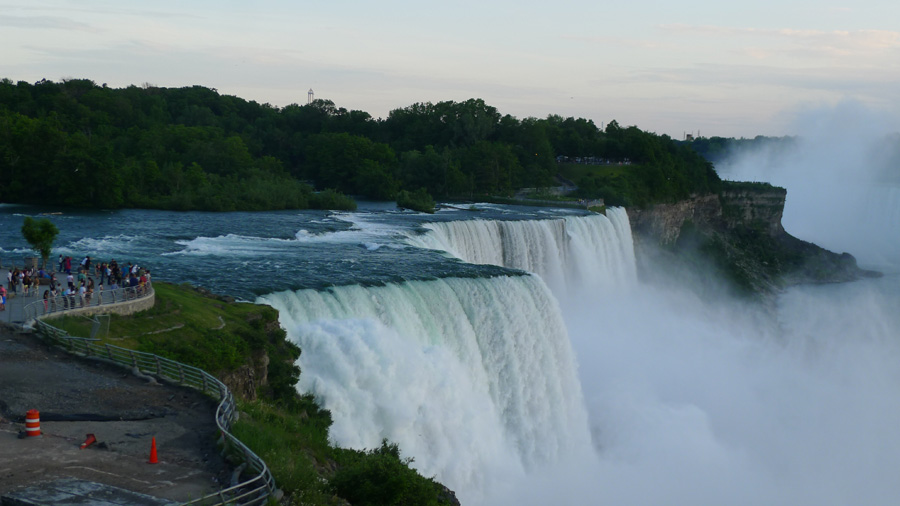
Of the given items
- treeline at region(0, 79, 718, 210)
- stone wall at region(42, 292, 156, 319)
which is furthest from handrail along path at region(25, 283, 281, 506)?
treeline at region(0, 79, 718, 210)

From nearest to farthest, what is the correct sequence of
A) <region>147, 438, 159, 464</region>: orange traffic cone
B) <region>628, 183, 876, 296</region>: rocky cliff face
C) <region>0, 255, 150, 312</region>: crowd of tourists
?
<region>147, 438, 159, 464</region>: orange traffic cone → <region>0, 255, 150, 312</region>: crowd of tourists → <region>628, 183, 876, 296</region>: rocky cliff face

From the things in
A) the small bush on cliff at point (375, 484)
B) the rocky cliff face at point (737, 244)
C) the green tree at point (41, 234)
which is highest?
the green tree at point (41, 234)

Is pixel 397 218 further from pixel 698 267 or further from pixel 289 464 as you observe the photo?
pixel 289 464

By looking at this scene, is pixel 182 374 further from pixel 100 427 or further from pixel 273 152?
pixel 273 152

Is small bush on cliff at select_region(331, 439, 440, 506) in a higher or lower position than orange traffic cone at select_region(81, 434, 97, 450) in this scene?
lower

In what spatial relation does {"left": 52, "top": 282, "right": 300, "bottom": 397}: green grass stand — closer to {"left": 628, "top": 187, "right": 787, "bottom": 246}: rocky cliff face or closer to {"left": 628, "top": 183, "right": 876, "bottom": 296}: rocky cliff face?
{"left": 628, "top": 183, "right": 876, "bottom": 296}: rocky cliff face

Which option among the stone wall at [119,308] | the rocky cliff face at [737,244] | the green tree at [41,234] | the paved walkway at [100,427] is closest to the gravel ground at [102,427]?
the paved walkway at [100,427]

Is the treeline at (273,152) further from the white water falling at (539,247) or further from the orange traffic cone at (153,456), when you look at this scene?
the orange traffic cone at (153,456)
